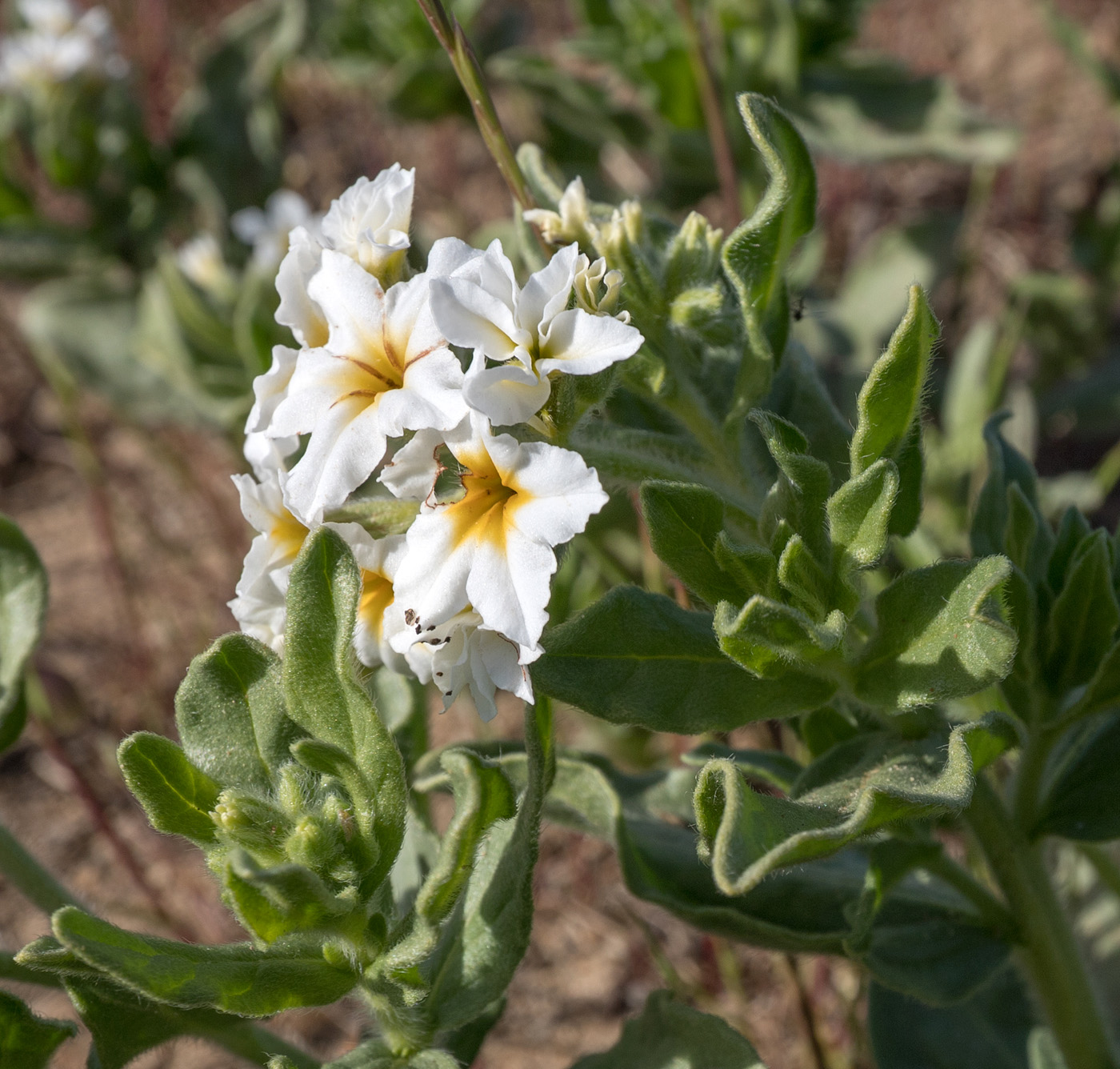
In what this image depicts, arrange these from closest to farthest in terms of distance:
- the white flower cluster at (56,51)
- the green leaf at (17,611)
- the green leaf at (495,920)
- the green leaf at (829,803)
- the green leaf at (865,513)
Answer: the green leaf at (829,803)
the green leaf at (865,513)
the green leaf at (495,920)
the green leaf at (17,611)
the white flower cluster at (56,51)

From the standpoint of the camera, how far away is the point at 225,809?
1.77 metres

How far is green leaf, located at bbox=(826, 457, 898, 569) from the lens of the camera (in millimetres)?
1743

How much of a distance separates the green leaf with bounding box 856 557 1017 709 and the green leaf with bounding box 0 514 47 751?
1.67 meters

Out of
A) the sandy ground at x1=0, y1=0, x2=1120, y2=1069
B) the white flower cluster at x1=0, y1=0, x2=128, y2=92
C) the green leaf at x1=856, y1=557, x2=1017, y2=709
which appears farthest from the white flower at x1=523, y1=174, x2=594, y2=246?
the white flower cluster at x1=0, y1=0, x2=128, y2=92

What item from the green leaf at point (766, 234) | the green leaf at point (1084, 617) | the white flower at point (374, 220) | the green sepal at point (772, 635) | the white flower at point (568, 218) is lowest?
the green leaf at point (1084, 617)

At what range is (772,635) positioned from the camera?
5.74 feet

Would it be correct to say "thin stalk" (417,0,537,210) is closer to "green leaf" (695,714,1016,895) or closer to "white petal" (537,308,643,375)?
"white petal" (537,308,643,375)

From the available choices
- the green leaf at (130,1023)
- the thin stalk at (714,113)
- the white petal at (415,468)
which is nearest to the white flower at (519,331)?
the white petal at (415,468)

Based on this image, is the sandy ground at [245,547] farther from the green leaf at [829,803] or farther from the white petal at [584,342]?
the white petal at [584,342]

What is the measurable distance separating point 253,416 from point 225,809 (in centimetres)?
60

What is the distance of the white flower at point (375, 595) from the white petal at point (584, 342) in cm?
39

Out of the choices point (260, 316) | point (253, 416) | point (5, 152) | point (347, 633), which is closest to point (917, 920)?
point (347, 633)

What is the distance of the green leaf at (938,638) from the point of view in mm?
1673

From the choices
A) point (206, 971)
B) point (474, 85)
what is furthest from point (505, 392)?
point (206, 971)
